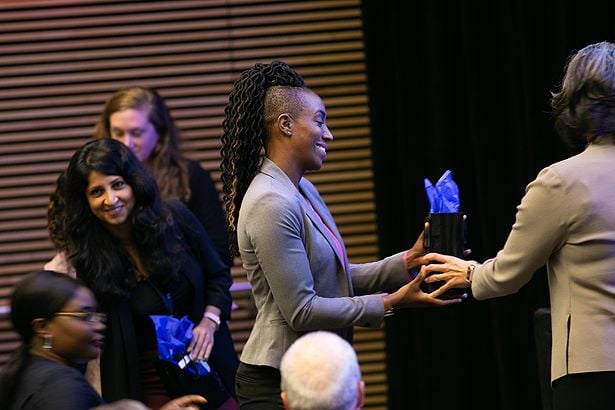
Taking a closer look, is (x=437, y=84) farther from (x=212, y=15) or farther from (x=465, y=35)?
(x=212, y=15)

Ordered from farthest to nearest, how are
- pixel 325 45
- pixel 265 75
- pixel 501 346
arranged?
pixel 325 45, pixel 501 346, pixel 265 75

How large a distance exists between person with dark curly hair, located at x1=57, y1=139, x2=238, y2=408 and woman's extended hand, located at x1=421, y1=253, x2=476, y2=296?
111 centimetres

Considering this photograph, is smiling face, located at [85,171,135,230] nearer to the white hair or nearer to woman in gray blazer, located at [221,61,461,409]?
woman in gray blazer, located at [221,61,461,409]

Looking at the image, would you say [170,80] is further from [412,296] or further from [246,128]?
[412,296]

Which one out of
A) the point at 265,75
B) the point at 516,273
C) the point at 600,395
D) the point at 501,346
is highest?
the point at 265,75

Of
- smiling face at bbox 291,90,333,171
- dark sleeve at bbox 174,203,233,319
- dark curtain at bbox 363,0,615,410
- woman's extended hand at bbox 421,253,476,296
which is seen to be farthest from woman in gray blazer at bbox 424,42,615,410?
dark curtain at bbox 363,0,615,410

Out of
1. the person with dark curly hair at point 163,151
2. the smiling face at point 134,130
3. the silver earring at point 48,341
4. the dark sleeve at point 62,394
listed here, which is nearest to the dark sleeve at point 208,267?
the person with dark curly hair at point 163,151

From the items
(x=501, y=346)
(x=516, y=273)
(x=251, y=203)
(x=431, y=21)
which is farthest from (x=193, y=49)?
(x=516, y=273)

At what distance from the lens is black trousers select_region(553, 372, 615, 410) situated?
3127 millimetres

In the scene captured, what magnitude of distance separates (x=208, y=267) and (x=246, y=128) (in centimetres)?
115

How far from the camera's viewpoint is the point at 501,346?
525cm

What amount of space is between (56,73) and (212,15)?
2.91 ft

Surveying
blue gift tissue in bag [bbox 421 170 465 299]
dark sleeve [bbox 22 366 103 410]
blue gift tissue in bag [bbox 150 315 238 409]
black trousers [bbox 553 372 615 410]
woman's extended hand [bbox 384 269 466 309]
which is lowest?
blue gift tissue in bag [bbox 150 315 238 409]

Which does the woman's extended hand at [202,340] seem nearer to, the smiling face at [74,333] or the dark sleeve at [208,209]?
the dark sleeve at [208,209]
